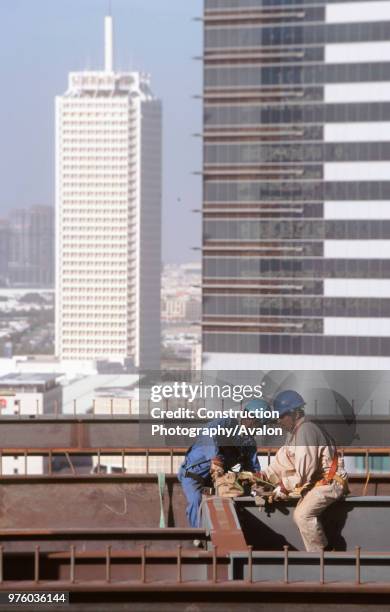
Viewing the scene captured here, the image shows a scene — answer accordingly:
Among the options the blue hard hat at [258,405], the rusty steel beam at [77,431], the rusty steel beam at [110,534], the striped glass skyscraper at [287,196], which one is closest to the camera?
the rusty steel beam at [110,534]

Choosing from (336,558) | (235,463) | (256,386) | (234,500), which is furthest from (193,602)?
(256,386)

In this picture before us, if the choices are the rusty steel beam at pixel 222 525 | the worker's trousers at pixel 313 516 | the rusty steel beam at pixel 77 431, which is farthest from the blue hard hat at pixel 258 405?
the rusty steel beam at pixel 77 431

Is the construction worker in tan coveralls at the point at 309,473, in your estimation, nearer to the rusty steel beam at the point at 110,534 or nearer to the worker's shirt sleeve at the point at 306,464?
the worker's shirt sleeve at the point at 306,464

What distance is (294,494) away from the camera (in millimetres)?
8117

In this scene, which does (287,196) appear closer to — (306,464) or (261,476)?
(261,476)

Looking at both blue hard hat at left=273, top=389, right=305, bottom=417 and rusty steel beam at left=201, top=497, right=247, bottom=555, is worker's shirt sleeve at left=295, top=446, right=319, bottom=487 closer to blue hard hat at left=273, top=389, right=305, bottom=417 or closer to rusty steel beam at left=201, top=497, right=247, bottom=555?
blue hard hat at left=273, top=389, right=305, bottom=417

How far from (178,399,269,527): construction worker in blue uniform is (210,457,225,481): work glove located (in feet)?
0.20

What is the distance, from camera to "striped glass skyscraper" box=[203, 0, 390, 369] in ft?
319

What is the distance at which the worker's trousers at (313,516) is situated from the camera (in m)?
7.95

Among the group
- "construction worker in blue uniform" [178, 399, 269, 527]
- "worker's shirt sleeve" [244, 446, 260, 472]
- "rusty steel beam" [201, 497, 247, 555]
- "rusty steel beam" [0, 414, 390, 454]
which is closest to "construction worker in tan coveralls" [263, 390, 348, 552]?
"rusty steel beam" [201, 497, 247, 555]

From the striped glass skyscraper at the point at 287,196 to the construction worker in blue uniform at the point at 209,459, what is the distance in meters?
86.5

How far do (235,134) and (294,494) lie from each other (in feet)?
320

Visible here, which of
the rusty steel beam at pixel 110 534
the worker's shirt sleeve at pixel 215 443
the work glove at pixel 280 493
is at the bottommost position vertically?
the rusty steel beam at pixel 110 534

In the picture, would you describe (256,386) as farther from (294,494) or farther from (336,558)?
(336,558)
